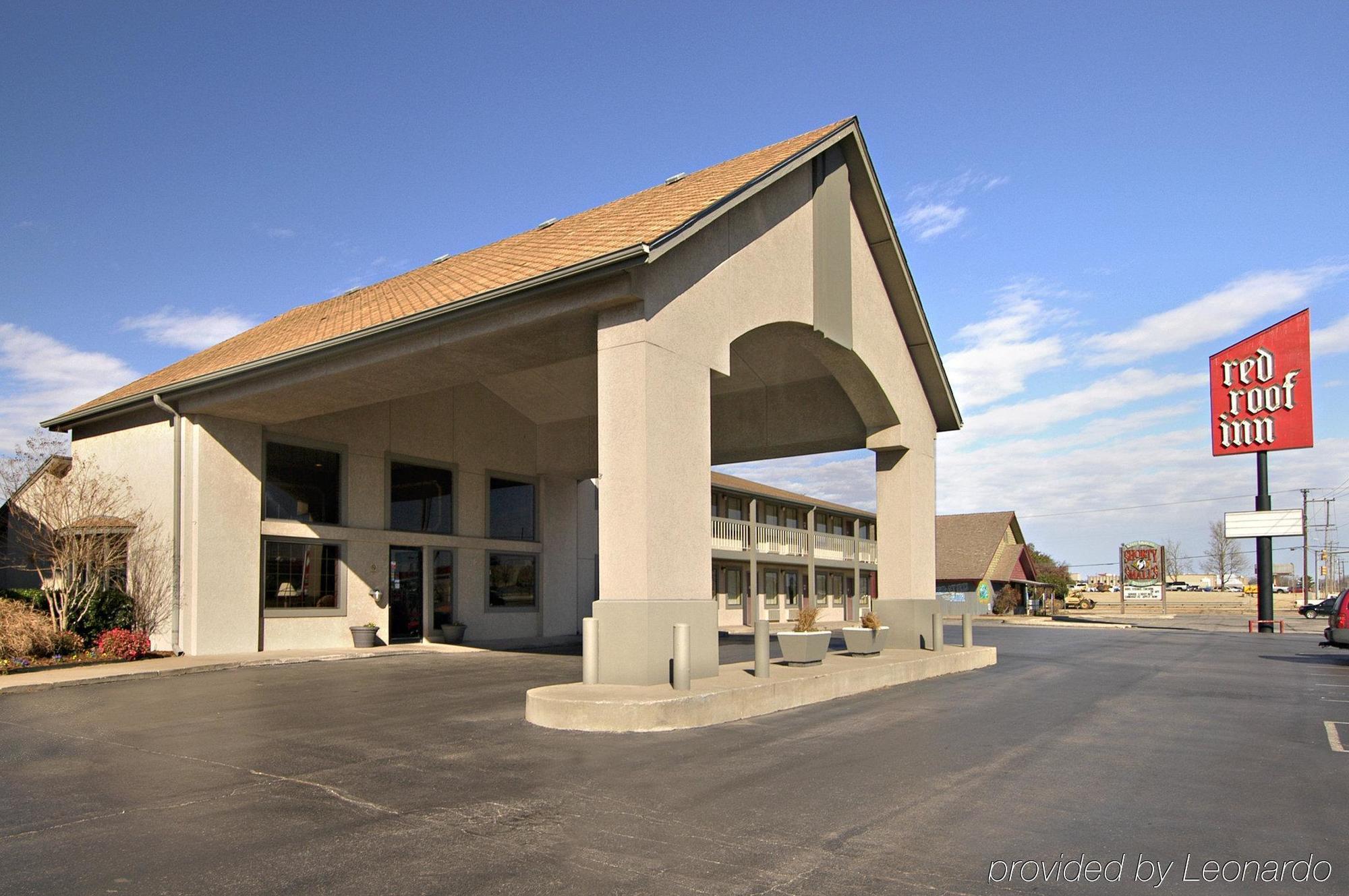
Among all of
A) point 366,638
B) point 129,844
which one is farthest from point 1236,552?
point 129,844

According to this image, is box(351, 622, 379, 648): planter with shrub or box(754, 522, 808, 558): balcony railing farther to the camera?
box(754, 522, 808, 558): balcony railing

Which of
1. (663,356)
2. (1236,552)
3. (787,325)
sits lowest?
(1236,552)

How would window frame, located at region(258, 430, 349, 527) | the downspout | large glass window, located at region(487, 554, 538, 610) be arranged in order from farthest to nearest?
1. large glass window, located at region(487, 554, 538, 610)
2. window frame, located at region(258, 430, 349, 527)
3. the downspout

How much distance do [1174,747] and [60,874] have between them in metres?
9.27

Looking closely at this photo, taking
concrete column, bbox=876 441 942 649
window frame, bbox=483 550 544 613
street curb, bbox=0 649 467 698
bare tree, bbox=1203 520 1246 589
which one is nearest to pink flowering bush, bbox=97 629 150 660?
street curb, bbox=0 649 467 698

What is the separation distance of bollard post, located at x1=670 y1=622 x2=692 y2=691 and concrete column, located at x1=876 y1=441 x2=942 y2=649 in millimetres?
8672

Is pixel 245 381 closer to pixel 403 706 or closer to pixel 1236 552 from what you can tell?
pixel 403 706

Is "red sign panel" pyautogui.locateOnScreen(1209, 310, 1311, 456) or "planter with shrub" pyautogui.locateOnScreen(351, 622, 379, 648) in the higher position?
"red sign panel" pyautogui.locateOnScreen(1209, 310, 1311, 456)

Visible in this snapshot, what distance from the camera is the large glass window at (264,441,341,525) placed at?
20312 mm

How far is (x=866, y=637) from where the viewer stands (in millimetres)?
16484

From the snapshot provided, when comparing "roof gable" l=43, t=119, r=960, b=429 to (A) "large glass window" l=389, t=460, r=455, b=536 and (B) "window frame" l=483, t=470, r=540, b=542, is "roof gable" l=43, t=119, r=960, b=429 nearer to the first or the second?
(A) "large glass window" l=389, t=460, r=455, b=536

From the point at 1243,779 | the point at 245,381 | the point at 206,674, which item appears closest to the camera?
the point at 1243,779

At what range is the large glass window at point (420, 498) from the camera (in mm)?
22781

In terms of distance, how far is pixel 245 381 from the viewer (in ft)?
58.5
